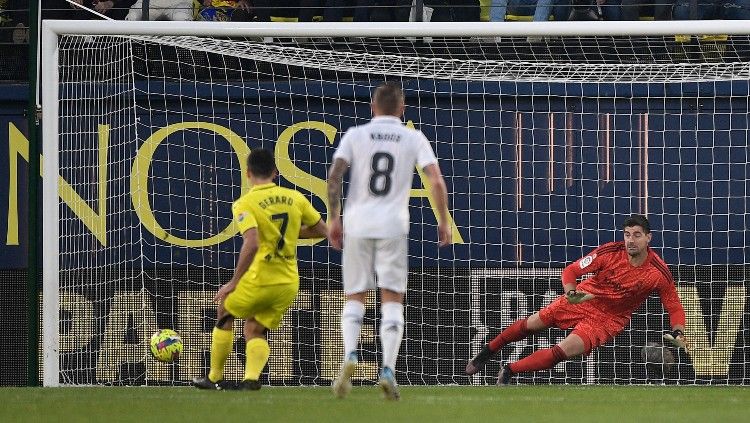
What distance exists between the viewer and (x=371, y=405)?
7.79 metres

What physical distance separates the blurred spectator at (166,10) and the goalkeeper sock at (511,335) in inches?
172

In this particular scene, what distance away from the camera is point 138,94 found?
11.9m

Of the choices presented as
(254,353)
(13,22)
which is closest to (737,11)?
(254,353)

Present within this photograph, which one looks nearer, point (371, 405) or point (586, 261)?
point (371, 405)

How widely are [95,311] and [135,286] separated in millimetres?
374

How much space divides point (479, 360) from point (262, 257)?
2.68 m

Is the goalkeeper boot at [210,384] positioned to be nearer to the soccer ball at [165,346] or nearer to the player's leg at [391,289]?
the soccer ball at [165,346]

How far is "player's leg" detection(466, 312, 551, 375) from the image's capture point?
36.0ft

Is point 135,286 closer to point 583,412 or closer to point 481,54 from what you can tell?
point 481,54

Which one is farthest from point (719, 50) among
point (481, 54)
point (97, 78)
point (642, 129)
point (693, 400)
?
point (97, 78)

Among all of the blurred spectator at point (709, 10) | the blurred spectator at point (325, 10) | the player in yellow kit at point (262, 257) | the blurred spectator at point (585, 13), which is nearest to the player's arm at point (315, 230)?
the player in yellow kit at point (262, 257)

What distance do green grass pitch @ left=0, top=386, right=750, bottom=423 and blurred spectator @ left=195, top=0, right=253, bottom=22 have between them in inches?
176

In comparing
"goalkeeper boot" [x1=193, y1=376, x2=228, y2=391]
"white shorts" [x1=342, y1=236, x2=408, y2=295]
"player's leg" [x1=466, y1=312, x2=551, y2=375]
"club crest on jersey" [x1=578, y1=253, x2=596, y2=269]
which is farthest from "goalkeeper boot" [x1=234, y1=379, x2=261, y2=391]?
"club crest on jersey" [x1=578, y1=253, x2=596, y2=269]

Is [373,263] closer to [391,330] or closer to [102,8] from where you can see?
[391,330]
